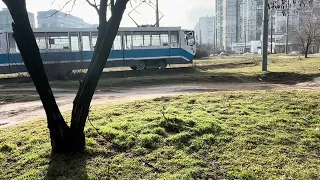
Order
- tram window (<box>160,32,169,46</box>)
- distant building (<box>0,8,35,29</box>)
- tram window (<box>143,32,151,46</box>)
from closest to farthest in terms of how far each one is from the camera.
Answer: distant building (<box>0,8,35,29</box>) → tram window (<box>143,32,151,46</box>) → tram window (<box>160,32,169,46</box>)

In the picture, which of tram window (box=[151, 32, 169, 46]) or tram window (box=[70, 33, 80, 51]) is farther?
tram window (box=[151, 32, 169, 46])

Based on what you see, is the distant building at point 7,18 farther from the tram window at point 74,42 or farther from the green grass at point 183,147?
the tram window at point 74,42

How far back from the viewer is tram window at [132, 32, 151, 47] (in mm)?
21938

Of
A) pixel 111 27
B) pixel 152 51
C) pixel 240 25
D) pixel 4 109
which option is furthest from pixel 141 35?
pixel 240 25

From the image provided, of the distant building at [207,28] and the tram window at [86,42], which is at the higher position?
the distant building at [207,28]

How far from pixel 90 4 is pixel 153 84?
1034cm

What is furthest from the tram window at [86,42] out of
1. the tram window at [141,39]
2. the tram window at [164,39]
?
the tram window at [164,39]

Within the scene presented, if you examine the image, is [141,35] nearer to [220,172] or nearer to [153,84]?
[153,84]

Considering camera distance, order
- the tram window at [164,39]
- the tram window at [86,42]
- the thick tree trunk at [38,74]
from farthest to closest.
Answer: the tram window at [164,39]
the tram window at [86,42]
the thick tree trunk at [38,74]

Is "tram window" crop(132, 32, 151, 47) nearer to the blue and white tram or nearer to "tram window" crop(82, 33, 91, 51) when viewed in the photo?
the blue and white tram

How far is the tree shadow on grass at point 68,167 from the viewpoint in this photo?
4.02 metres

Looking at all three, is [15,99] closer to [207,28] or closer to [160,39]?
[160,39]

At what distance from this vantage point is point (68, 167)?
4262 mm

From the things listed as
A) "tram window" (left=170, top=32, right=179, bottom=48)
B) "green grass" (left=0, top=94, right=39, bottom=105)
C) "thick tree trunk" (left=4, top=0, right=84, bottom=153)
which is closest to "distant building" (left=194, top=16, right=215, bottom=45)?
"tram window" (left=170, top=32, right=179, bottom=48)
